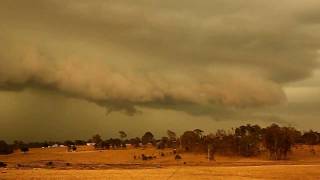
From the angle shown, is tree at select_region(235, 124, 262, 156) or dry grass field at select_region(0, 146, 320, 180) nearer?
dry grass field at select_region(0, 146, 320, 180)

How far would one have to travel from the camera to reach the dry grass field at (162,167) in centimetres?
6806

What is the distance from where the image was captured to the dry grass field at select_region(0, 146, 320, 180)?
2680 inches

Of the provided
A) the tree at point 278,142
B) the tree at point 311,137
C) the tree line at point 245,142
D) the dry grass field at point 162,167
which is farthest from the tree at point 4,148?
the tree at point 311,137

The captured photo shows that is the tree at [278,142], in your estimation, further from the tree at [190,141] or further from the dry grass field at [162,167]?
the tree at [190,141]

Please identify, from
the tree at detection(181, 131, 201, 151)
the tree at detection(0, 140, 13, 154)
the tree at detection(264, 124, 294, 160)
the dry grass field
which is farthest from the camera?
the tree at detection(0, 140, 13, 154)

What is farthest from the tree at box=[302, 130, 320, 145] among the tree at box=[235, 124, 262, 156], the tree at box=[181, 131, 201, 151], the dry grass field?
the tree at box=[181, 131, 201, 151]

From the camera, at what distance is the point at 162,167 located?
97.1 meters

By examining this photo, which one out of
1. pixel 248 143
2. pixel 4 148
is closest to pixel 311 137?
pixel 248 143

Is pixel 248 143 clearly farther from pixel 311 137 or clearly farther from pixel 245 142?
pixel 311 137

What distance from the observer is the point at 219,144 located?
14025 centimetres

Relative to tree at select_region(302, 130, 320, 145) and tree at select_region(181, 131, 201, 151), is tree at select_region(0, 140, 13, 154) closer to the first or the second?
tree at select_region(181, 131, 201, 151)

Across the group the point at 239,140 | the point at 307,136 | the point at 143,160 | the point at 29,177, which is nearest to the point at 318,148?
the point at 307,136

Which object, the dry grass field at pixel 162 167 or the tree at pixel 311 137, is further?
the tree at pixel 311 137

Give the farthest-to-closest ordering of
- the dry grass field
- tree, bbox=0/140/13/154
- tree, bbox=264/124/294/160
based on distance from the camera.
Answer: tree, bbox=0/140/13/154
tree, bbox=264/124/294/160
the dry grass field
